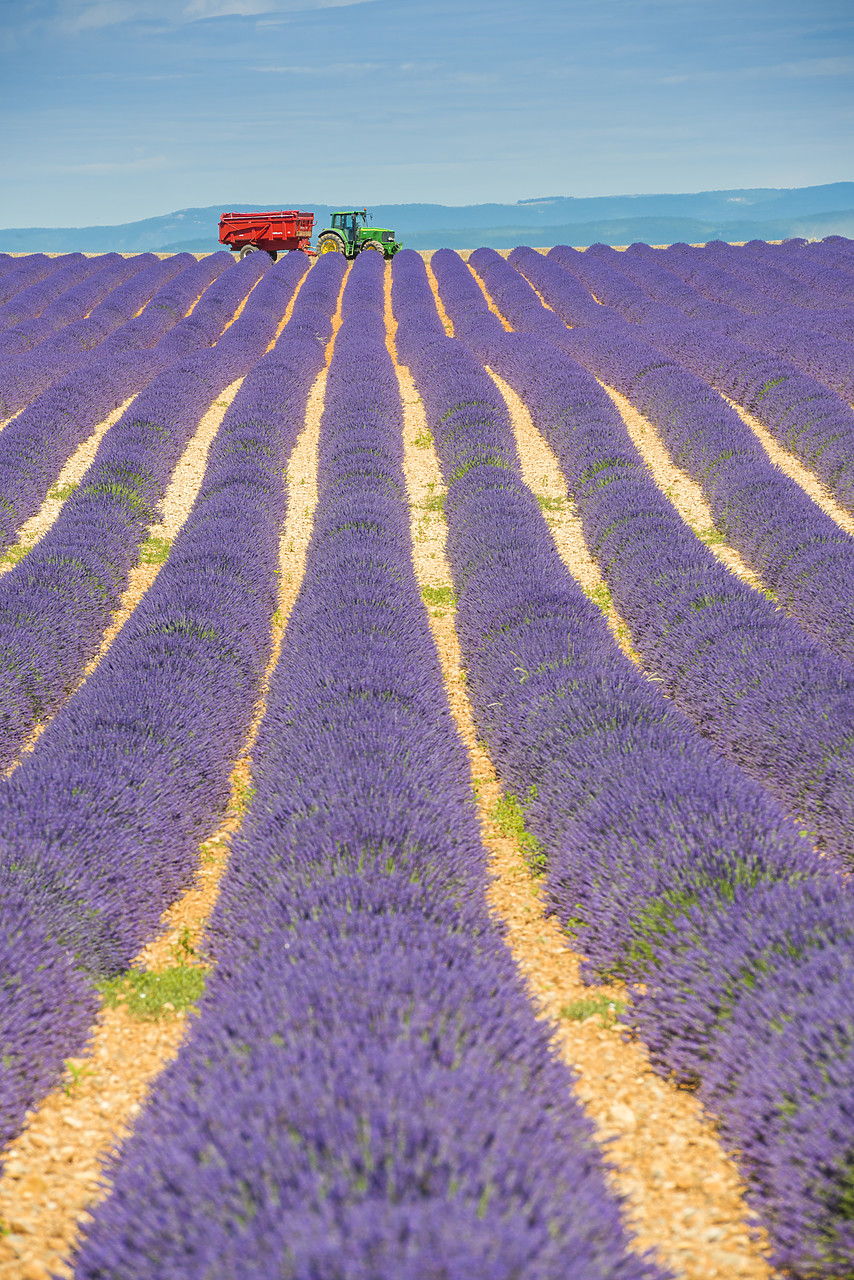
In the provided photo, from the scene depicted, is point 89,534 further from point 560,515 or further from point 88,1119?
point 88,1119

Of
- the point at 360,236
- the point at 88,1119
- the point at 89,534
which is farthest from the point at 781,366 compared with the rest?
the point at 360,236

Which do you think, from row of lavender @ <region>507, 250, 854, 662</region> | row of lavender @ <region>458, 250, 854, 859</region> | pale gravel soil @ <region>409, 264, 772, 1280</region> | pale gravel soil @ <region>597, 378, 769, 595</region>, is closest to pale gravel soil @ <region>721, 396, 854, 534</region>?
row of lavender @ <region>507, 250, 854, 662</region>

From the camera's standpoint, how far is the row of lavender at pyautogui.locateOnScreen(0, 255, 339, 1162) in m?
3.12

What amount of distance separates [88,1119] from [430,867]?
1350 mm

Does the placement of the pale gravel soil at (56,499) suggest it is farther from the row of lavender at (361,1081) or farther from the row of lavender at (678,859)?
the row of lavender at (361,1081)

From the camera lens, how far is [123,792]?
4047 millimetres

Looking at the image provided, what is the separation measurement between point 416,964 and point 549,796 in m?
1.74

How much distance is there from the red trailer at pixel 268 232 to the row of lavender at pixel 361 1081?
92.6 feet

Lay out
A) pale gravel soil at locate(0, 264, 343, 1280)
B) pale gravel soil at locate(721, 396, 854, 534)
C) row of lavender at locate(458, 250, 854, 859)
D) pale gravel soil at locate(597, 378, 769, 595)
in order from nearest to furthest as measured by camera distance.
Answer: pale gravel soil at locate(0, 264, 343, 1280), row of lavender at locate(458, 250, 854, 859), pale gravel soil at locate(597, 378, 769, 595), pale gravel soil at locate(721, 396, 854, 534)

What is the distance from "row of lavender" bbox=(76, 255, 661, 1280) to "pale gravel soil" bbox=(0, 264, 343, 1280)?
292 mm

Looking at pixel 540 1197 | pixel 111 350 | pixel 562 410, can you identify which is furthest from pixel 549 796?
pixel 111 350

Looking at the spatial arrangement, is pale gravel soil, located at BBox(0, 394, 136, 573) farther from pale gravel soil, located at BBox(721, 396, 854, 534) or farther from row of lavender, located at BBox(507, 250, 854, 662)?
pale gravel soil, located at BBox(721, 396, 854, 534)

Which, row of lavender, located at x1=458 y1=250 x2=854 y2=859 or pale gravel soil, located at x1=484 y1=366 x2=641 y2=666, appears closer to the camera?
row of lavender, located at x1=458 y1=250 x2=854 y2=859

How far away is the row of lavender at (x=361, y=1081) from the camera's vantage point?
168 centimetres
